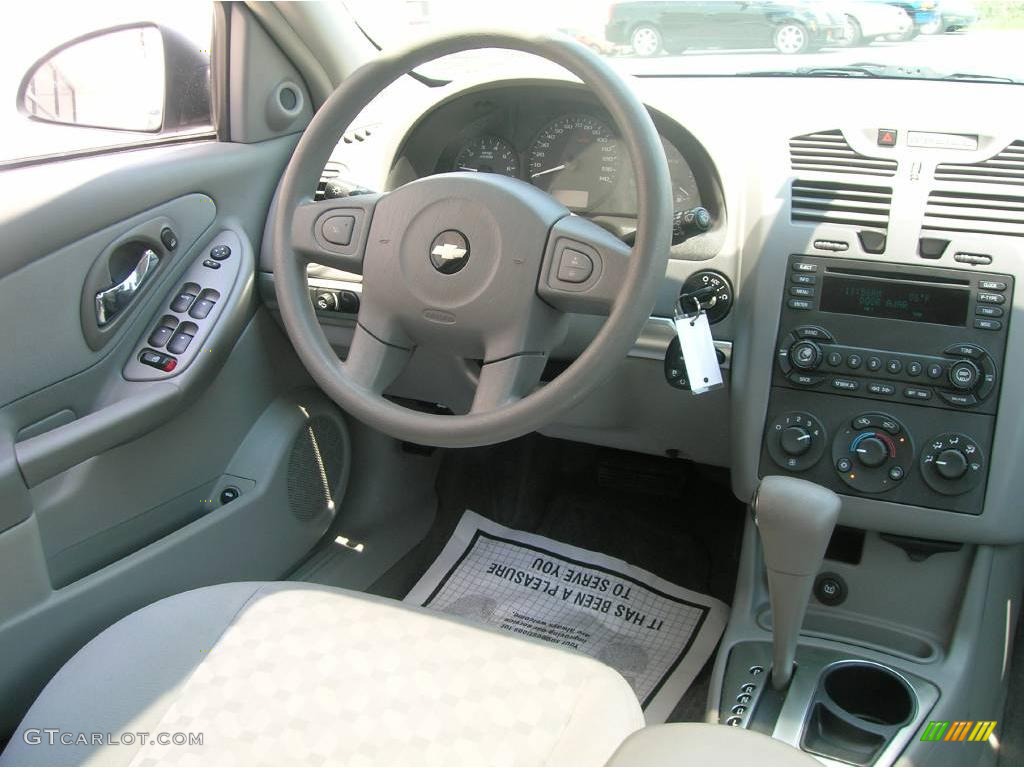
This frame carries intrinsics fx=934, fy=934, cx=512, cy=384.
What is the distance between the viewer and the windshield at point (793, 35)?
1.59 m

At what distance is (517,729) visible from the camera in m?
1.02

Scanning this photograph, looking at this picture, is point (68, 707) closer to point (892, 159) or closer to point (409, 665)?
point (409, 665)

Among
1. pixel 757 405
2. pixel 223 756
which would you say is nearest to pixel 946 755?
pixel 757 405

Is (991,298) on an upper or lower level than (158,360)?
upper

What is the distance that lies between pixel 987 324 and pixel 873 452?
0.82 feet

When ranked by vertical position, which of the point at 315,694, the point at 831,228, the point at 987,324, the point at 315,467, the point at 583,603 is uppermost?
the point at 831,228

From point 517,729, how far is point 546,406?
0.39 metres

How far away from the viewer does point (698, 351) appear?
146 cm

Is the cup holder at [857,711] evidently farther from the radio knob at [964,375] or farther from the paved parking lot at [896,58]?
the paved parking lot at [896,58]

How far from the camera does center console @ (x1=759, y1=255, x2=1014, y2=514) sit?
1.40 m

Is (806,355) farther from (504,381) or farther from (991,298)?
(504,381)

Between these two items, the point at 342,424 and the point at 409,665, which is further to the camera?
the point at 342,424

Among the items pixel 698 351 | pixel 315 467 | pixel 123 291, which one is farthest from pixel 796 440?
pixel 123 291

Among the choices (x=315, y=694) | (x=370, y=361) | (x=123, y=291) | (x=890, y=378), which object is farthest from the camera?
(x=123, y=291)
